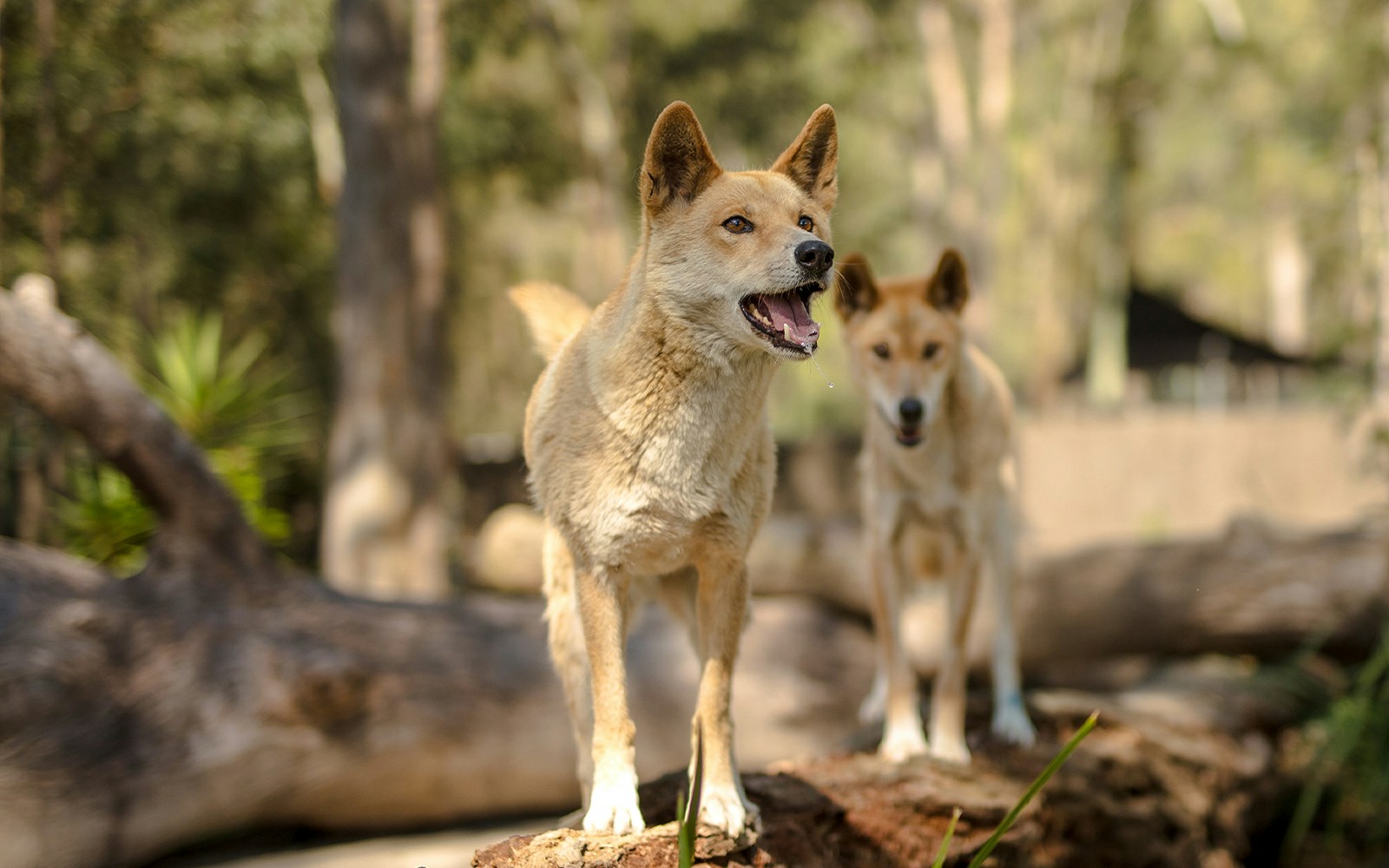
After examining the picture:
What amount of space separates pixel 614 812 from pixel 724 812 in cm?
33

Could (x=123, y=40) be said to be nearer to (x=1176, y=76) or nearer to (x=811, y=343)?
(x=811, y=343)

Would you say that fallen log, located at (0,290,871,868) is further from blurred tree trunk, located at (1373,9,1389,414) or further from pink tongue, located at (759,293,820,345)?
blurred tree trunk, located at (1373,9,1389,414)

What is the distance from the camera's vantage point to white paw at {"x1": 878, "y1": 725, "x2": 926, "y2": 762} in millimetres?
4808

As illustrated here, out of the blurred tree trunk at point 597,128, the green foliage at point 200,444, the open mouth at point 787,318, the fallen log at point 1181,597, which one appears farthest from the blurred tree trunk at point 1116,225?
the open mouth at point 787,318

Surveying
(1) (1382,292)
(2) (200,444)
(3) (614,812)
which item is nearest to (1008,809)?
(3) (614,812)

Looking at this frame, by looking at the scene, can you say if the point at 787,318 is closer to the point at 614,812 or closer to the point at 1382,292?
the point at 614,812

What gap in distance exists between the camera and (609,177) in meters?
23.2

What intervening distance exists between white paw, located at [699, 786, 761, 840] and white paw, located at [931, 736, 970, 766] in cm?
171

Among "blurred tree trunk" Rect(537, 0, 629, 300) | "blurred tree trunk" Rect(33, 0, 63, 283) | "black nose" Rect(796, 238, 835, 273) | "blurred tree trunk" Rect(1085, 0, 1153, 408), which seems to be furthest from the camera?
"blurred tree trunk" Rect(1085, 0, 1153, 408)

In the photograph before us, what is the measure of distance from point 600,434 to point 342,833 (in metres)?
4.41

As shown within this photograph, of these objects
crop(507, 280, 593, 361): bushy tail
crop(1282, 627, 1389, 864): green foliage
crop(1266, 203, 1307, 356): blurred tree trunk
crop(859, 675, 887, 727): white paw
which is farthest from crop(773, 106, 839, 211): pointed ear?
crop(1266, 203, 1307, 356): blurred tree trunk

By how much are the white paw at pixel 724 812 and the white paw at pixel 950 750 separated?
171 cm

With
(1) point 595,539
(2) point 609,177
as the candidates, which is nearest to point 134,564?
(1) point 595,539

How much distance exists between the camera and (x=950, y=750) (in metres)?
4.87
